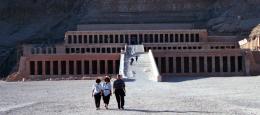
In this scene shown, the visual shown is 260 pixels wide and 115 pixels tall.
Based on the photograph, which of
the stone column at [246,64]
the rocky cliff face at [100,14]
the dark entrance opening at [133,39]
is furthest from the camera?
the rocky cliff face at [100,14]

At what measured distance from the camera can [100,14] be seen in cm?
9744

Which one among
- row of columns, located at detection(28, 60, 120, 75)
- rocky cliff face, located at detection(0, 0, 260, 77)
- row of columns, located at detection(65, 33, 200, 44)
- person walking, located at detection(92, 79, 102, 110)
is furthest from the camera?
rocky cliff face, located at detection(0, 0, 260, 77)

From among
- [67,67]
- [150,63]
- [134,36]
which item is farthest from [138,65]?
[134,36]

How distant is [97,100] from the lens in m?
30.0

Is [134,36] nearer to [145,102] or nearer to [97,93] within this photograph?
[145,102]

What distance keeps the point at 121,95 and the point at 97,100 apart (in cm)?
118

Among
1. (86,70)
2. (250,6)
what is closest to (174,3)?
(250,6)

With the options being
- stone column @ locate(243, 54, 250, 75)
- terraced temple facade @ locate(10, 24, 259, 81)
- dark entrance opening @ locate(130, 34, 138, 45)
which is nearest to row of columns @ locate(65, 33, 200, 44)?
dark entrance opening @ locate(130, 34, 138, 45)

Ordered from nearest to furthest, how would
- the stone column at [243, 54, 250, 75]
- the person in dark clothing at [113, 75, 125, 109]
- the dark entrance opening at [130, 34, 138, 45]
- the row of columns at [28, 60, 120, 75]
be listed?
the person in dark clothing at [113, 75, 125, 109], the stone column at [243, 54, 250, 75], the row of columns at [28, 60, 120, 75], the dark entrance opening at [130, 34, 138, 45]

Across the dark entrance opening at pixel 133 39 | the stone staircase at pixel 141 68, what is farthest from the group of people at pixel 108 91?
the dark entrance opening at pixel 133 39

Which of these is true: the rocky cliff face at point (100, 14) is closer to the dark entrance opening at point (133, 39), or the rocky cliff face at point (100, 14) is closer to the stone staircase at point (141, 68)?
the dark entrance opening at point (133, 39)

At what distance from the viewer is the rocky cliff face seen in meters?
93.9

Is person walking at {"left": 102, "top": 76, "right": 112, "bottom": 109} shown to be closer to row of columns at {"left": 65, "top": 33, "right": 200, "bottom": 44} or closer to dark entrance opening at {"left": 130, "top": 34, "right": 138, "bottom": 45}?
dark entrance opening at {"left": 130, "top": 34, "right": 138, "bottom": 45}

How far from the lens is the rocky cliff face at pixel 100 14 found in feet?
308
